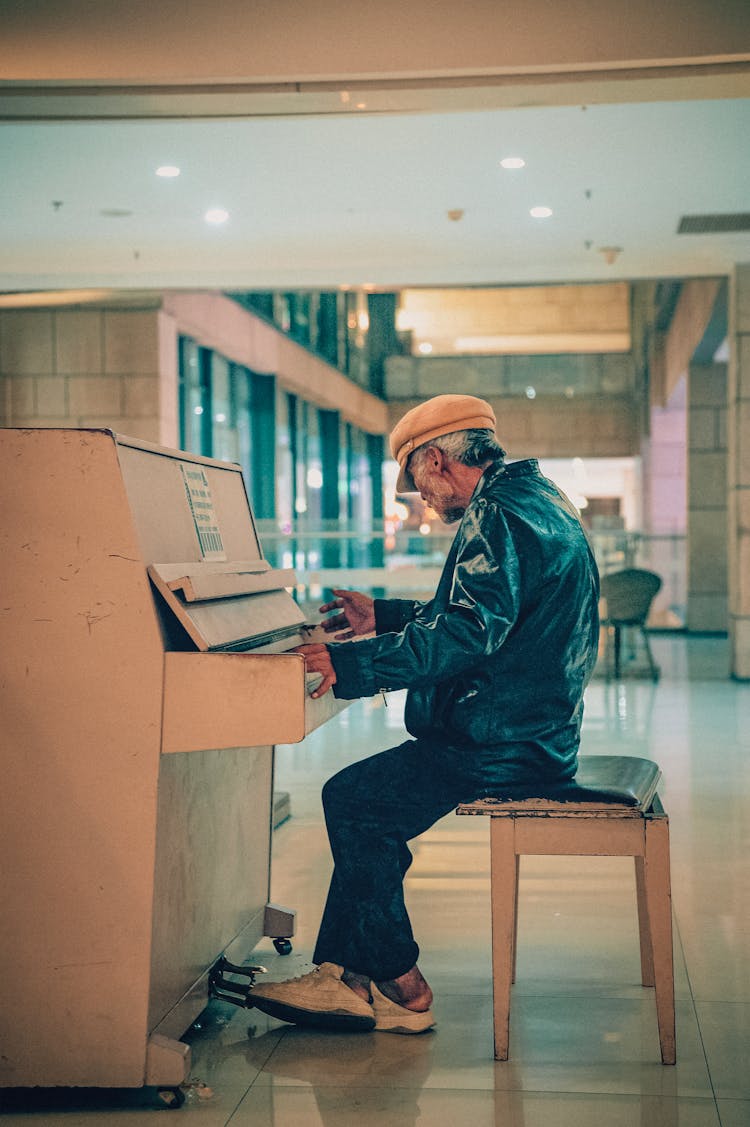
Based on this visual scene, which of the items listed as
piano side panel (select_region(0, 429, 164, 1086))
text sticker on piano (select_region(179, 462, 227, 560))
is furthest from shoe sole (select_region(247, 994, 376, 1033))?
text sticker on piano (select_region(179, 462, 227, 560))

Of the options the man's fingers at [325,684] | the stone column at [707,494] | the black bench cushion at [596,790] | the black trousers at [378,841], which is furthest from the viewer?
the stone column at [707,494]

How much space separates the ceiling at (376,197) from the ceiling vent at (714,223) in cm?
12

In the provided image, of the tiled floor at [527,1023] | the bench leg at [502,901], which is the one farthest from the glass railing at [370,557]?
the bench leg at [502,901]

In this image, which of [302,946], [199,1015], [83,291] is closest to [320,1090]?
[199,1015]

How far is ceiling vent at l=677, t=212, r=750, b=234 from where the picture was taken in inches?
338

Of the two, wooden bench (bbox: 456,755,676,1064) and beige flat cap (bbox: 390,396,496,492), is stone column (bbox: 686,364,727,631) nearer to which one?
beige flat cap (bbox: 390,396,496,492)

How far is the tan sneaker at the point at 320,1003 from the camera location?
8.50ft

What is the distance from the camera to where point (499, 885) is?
245cm

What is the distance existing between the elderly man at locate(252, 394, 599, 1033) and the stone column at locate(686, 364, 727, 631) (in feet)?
37.5

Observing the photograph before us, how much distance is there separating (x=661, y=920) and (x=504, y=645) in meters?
0.59

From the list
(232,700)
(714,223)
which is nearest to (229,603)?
(232,700)

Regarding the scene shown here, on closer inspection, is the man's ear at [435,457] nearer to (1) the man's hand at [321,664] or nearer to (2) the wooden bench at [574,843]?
(1) the man's hand at [321,664]

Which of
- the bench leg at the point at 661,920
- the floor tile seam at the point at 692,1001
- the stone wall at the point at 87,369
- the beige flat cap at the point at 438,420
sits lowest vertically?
the floor tile seam at the point at 692,1001

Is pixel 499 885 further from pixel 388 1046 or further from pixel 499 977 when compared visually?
pixel 388 1046
